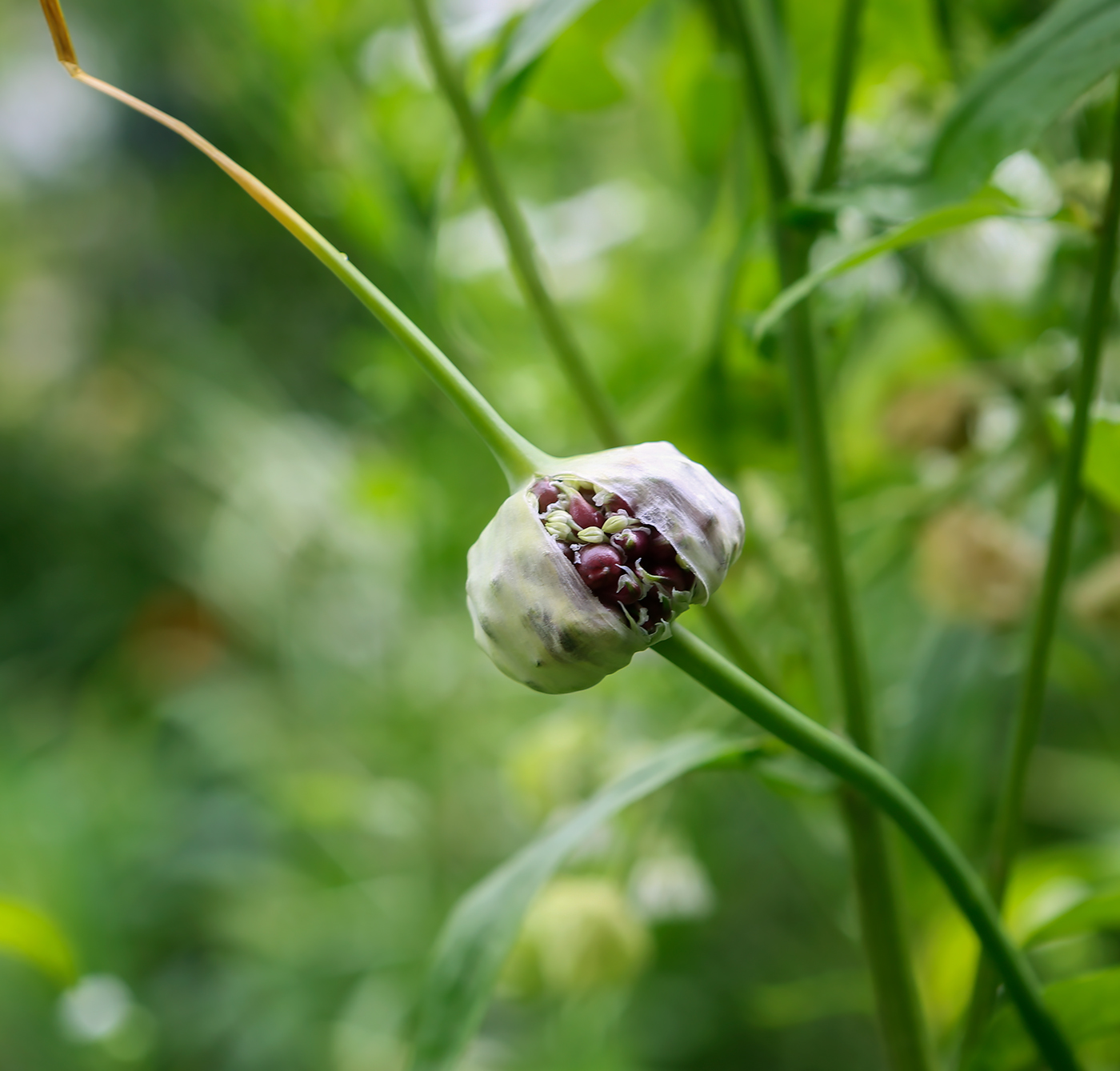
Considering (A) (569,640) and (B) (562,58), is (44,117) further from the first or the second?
(A) (569,640)

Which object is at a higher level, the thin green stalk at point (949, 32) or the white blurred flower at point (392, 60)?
the white blurred flower at point (392, 60)

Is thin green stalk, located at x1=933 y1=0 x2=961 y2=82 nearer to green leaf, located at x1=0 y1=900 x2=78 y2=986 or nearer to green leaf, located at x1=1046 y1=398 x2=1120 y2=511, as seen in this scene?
green leaf, located at x1=1046 y1=398 x2=1120 y2=511

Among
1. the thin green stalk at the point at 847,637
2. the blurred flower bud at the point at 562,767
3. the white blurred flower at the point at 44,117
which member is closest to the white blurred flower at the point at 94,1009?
the blurred flower bud at the point at 562,767

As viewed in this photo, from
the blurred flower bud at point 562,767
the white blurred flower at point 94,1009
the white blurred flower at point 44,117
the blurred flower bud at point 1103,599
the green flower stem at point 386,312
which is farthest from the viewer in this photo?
the white blurred flower at point 44,117

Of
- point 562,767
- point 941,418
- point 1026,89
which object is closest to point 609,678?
point 562,767

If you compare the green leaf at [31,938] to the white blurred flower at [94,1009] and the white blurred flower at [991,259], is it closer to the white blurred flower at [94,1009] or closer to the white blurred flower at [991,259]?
the white blurred flower at [94,1009]

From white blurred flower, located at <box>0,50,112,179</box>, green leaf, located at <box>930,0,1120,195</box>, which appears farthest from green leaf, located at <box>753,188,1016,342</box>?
white blurred flower, located at <box>0,50,112,179</box>

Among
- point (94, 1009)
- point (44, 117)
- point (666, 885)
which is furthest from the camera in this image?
point (44, 117)
